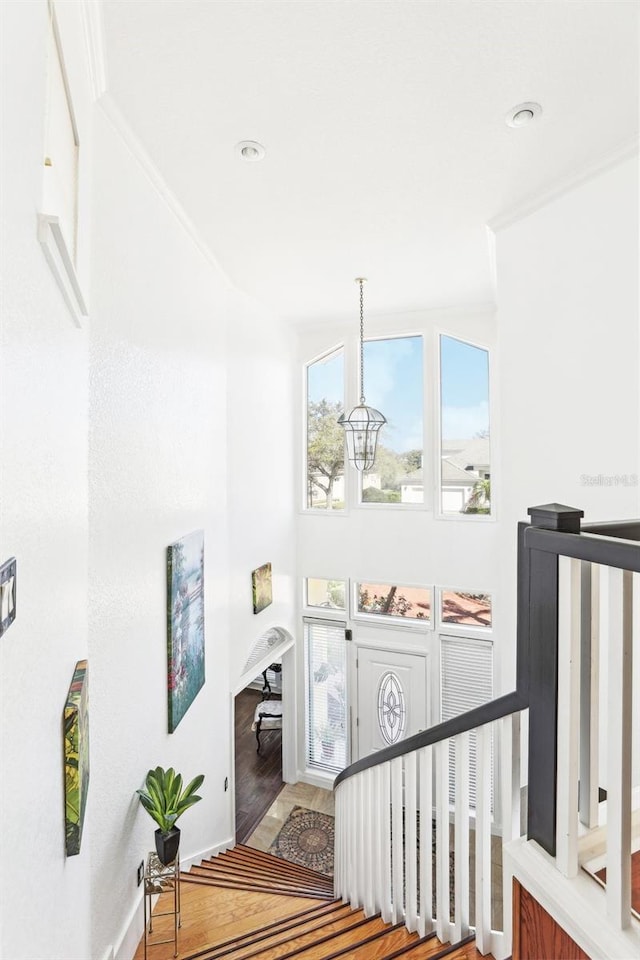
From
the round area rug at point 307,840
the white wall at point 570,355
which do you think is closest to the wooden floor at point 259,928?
the white wall at point 570,355

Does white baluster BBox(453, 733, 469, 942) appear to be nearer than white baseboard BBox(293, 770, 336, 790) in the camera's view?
Yes

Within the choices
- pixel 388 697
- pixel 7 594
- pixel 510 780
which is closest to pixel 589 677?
pixel 510 780

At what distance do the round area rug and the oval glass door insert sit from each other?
1139mm

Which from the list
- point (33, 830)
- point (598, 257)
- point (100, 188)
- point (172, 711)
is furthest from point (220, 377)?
point (33, 830)

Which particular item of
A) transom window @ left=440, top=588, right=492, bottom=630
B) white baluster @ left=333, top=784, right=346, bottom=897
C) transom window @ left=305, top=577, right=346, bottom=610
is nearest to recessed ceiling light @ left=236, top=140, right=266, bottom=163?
white baluster @ left=333, top=784, right=346, bottom=897

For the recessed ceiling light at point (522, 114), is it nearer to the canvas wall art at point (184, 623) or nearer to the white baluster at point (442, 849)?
the white baluster at point (442, 849)

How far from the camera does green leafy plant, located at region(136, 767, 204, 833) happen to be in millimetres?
2824

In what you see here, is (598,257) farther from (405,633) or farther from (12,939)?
(405,633)

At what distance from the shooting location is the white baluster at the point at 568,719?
1.13 metres

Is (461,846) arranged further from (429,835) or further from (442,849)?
(442,849)

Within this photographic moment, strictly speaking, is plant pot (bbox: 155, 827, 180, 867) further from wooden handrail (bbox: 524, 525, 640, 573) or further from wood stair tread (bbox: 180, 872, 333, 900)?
wooden handrail (bbox: 524, 525, 640, 573)

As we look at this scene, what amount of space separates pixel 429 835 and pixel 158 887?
5.73ft

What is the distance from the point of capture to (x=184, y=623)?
11.8 feet

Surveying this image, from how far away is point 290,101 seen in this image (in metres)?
2.53
